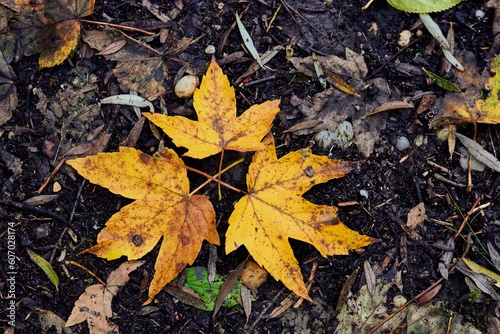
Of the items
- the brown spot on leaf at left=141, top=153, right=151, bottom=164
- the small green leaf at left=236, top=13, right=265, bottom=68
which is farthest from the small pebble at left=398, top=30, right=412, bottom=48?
the brown spot on leaf at left=141, top=153, right=151, bottom=164

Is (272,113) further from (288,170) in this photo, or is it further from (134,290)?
(134,290)

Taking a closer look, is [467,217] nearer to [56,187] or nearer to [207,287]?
[207,287]

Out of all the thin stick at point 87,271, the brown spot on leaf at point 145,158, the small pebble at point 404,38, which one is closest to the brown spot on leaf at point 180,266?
the thin stick at point 87,271

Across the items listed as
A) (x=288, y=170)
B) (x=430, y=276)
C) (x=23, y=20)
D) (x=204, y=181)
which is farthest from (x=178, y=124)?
(x=430, y=276)

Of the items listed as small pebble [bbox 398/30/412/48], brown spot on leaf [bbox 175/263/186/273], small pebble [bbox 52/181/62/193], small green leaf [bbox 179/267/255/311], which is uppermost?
small pebble [bbox 398/30/412/48]

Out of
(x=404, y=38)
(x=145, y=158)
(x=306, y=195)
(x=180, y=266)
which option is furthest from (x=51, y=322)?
(x=404, y=38)

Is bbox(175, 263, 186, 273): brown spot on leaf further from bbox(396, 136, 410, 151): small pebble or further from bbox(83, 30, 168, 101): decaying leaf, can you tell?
bbox(396, 136, 410, 151): small pebble
